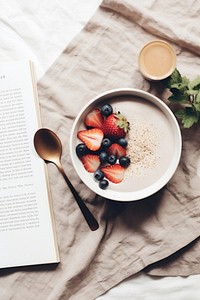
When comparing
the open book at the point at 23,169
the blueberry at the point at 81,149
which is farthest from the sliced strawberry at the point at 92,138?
the open book at the point at 23,169

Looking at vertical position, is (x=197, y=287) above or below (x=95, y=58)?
below

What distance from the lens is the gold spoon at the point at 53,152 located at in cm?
109

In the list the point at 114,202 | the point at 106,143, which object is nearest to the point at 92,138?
the point at 106,143

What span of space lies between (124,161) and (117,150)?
3 centimetres

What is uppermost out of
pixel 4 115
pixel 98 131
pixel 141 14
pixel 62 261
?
pixel 141 14

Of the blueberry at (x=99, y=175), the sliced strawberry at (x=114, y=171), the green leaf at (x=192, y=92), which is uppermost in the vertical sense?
the green leaf at (x=192, y=92)

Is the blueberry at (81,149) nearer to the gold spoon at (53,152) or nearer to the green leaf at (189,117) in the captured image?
the gold spoon at (53,152)

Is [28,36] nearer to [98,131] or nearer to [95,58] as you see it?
[95,58]

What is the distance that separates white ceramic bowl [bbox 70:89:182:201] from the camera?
1.05 meters

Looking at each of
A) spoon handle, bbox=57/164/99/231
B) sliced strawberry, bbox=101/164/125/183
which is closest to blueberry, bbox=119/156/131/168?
sliced strawberry, bbox=101/164/125/183

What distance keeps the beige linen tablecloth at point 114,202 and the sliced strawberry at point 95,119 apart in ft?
0.17

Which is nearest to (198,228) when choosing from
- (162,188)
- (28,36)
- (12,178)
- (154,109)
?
(162,188)

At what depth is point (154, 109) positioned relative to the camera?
1067 mm

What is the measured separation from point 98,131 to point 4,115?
219mm
